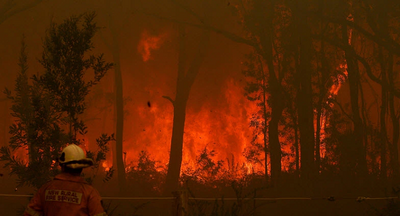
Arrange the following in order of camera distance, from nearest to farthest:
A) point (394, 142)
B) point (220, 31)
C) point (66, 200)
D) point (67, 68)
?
point (66, 200)
point (67, 68)
point (394, 142)
point (220, 31)

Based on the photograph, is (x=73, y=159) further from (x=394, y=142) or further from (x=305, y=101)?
(x=394, y=142)

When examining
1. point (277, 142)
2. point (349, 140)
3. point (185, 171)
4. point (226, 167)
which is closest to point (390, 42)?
point (349, 140)

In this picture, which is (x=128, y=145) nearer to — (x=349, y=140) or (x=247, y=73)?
(x=247, y=73)

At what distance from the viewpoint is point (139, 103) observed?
18750mm

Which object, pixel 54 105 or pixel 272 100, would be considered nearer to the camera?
pixel 54 105

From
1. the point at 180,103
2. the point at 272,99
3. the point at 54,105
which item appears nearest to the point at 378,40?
the point at 272,99

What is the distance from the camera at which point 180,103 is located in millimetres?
18281

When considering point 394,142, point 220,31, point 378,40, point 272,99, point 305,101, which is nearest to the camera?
point 378,40

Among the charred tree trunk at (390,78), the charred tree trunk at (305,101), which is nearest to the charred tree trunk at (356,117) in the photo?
the charred tree trunk at (390,78)

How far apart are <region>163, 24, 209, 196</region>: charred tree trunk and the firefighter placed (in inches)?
553

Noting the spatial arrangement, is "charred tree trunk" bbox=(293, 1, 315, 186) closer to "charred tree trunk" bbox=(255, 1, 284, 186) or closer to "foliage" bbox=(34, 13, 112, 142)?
"charred tree trunk" bbox=(255, 1, 284, 186)

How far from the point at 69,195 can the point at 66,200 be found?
4 cm

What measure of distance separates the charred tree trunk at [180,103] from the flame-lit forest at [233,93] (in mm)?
43

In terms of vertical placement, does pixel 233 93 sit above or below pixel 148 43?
below
